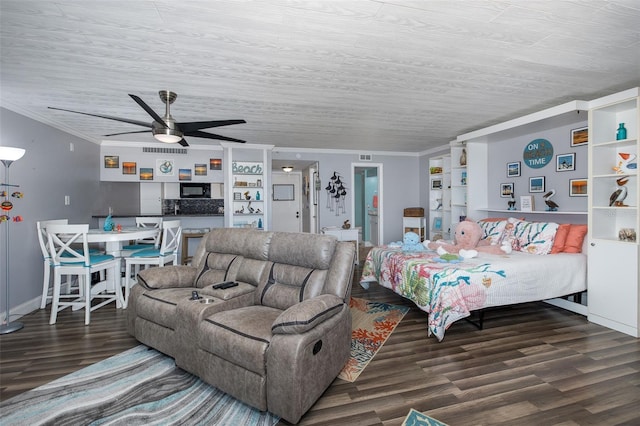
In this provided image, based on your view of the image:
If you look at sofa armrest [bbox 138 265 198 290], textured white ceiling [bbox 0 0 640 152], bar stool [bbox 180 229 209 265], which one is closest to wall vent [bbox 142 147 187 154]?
bar stool [bbox 180 229 209 265]

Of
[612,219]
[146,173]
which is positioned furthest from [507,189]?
[146,173]

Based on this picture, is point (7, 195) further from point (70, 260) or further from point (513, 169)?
point (513, 169)

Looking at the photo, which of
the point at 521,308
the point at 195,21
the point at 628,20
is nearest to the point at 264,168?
the point at 195,21

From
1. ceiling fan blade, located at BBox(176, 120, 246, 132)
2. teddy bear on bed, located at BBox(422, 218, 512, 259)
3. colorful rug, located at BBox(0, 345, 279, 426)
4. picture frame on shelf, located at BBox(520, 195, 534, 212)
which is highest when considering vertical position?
ceiling fan blade, located at BBox(176, 120, 246, 132)

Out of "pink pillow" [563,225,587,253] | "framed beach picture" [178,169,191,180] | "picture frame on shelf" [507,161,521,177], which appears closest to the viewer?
"pink pillow" [563,225,587,253]

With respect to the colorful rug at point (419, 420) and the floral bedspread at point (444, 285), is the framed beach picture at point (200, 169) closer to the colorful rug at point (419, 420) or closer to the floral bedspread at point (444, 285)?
the floral bedspread at point (444, 285)

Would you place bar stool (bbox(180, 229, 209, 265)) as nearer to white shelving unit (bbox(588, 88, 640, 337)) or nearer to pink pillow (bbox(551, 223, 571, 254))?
pink pillow (bbox(551, 223, 571, 254))

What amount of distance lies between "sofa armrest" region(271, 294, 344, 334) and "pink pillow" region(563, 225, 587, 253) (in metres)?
3.26

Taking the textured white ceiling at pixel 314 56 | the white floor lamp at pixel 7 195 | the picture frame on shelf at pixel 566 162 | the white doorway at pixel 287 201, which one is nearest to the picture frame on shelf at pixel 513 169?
the picture frame on shelf at pixel 566 162

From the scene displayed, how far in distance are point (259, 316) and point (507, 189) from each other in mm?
4526

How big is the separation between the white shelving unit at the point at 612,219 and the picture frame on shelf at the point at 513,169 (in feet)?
4.76

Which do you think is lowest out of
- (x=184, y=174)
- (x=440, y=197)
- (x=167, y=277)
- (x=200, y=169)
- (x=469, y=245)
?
(x=167, y=277)

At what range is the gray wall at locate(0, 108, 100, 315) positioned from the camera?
11.5ft

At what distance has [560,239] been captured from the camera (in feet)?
12.4
